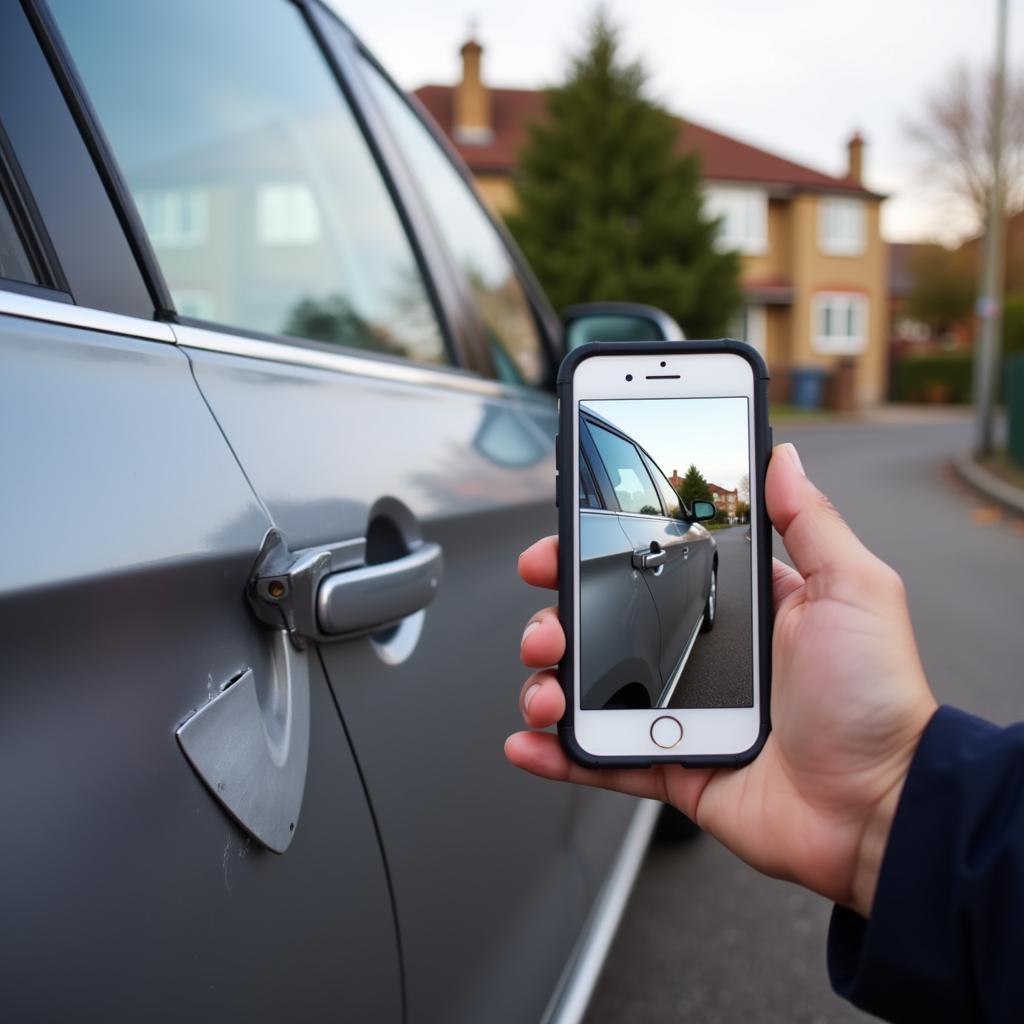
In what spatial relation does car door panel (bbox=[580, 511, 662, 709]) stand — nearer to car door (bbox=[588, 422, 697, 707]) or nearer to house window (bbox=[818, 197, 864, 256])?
car door (bbox=[588, 422, 697, 707])

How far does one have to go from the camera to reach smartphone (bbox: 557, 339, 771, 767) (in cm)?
115

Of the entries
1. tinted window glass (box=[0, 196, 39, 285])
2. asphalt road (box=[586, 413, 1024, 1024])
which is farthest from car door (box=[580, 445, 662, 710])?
asphalt road (box=[586, 413, 1024, 1024])

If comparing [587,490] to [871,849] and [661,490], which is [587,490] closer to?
[661,490]

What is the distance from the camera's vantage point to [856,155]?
36125 mm

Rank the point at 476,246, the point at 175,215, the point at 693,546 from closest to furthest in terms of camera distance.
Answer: the point at 693,546, the point at 175,215, the point at 476,246

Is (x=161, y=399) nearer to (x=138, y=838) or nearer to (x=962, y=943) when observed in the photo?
(x=138, y=838)

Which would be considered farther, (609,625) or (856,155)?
(856,155)

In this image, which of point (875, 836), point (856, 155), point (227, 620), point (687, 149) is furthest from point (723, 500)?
point (856, 155)

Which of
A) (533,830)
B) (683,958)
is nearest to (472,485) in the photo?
(533,830)

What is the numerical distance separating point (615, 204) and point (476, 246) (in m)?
21.8

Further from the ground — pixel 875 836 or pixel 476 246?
pixel 476 246

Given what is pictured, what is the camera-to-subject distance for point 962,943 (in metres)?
0.89

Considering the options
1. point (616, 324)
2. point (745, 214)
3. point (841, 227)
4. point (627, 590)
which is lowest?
point (627, 590)

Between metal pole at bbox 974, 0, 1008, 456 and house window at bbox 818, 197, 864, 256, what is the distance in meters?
19.4
